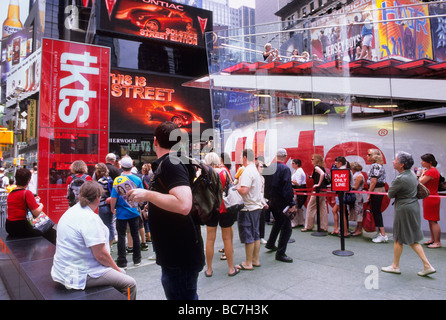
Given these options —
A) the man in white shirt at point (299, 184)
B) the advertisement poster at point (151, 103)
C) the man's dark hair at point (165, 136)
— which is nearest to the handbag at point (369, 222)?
the man in white shirt at point (299, 184)

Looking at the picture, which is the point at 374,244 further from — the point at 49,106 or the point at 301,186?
the point at 49,106

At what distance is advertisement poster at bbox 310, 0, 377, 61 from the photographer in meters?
8.62

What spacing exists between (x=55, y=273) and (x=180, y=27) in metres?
27.7

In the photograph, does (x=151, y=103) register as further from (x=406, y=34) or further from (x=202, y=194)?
(x=202, y=194)

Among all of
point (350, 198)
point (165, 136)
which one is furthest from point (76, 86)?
point (350, 198)

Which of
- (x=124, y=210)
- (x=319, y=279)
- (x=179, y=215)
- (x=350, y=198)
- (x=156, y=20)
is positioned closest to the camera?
(x=179, y=215)

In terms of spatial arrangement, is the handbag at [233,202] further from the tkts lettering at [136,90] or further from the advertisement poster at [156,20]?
the advertisement poster at [156,20]

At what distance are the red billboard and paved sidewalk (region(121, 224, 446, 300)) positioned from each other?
8.51 ft

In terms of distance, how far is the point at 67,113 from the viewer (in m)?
6.56

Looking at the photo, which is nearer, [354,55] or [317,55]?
[354,55]

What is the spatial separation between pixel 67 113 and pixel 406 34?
895 centimetres

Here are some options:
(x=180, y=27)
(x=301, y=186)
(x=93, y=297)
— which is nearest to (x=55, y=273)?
(x=93, y=297)

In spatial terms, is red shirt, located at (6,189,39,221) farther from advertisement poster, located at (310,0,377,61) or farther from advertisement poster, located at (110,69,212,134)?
advertisement poster, located at (110,69,212,134)

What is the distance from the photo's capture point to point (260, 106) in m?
10.7
